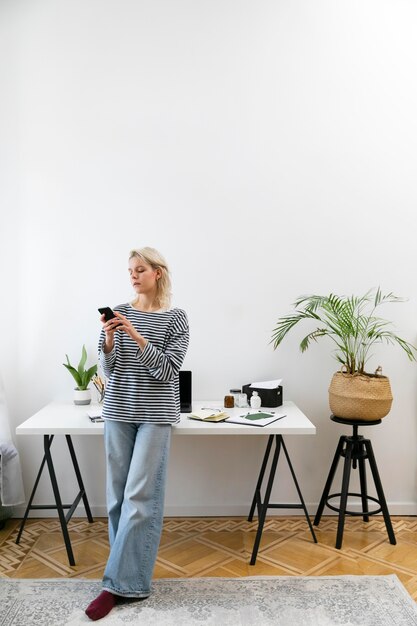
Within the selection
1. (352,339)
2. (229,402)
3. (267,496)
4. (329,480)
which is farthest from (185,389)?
(352,339)

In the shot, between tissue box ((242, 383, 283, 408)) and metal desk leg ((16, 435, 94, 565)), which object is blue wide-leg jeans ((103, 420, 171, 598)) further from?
tissue box ((242, 383, 283, 408))

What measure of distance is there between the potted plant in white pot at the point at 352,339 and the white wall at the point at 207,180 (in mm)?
91

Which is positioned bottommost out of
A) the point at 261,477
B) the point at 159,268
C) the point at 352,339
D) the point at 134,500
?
the point at 261,477

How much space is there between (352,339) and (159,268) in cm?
147

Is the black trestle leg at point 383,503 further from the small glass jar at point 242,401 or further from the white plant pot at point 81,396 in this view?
the white plant pot at point 81,396

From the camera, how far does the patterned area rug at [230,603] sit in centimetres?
254

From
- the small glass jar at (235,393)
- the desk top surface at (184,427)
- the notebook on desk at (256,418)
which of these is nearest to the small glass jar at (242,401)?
the small glass jar at (235,393)

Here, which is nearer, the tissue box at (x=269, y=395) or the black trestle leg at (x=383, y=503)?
the black trestle leg at (x=383, y=503)

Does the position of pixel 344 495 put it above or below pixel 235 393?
below

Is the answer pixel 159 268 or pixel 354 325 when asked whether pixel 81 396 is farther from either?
pixel 354 325

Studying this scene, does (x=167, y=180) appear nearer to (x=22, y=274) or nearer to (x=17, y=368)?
(x=22, y=274)

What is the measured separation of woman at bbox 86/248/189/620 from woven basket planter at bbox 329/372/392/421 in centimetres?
96

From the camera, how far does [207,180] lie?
3730mm

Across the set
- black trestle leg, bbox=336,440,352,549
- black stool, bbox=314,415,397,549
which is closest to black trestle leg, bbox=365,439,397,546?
black stool, bbox=314,415,397,549
